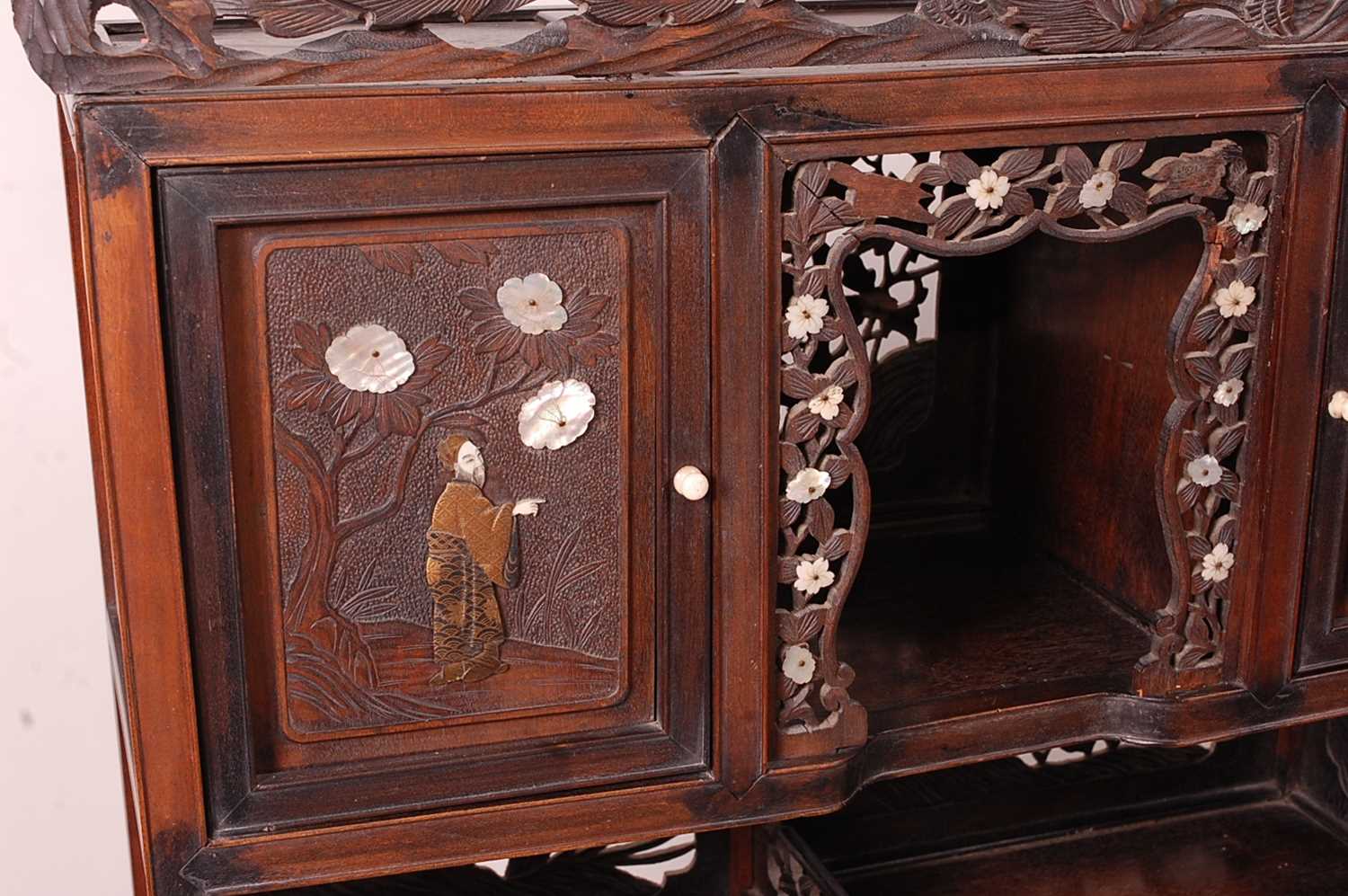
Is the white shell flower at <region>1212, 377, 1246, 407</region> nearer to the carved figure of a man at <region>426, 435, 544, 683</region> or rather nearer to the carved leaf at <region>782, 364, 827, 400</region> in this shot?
the carved leaf at <region>782, 364, 827, 400</region>

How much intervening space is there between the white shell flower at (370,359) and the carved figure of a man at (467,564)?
67 mm

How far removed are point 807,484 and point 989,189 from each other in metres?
0.27

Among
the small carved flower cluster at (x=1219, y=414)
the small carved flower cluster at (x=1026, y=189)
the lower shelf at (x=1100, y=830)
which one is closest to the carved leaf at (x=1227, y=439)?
the small carved flower cluster at (x=1219, y=414)

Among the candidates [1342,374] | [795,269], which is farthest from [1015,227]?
[1342,374]

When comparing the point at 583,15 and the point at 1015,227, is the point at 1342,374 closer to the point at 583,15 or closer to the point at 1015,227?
the point at 1015,227

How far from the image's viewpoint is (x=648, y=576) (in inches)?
52.6

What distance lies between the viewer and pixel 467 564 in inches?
50.6

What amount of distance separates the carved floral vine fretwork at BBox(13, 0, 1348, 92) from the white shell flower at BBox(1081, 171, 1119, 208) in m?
0.10

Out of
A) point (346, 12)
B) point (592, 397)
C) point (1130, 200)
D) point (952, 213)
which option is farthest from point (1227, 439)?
point (346, 12)

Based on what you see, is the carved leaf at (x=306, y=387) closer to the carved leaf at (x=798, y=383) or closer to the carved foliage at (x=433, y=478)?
the carved foliage at (x=433, y=478)

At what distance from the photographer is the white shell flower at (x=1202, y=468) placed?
57.6 inches

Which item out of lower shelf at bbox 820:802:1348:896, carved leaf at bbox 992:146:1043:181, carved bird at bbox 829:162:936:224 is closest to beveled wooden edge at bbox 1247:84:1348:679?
carved leaf at bbox 992:146:1043:181

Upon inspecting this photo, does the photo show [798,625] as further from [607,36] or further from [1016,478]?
[1016,478]

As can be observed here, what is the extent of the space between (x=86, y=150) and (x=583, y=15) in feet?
1.15
